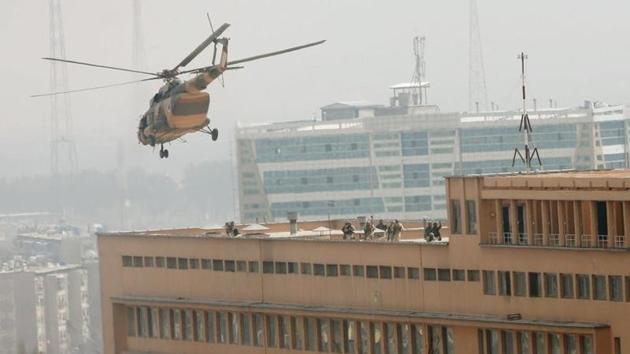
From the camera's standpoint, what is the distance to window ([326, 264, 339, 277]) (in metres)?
118

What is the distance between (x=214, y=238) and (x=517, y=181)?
79.2ft

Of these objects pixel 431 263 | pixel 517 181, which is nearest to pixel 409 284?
pixel 431 263

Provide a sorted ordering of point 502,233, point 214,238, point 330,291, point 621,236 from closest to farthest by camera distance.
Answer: point 621,236 → point 502,233 → point 330,291 → point 214,238

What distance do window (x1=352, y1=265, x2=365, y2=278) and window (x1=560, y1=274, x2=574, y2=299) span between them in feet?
49.3

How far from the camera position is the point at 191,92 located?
10638cm

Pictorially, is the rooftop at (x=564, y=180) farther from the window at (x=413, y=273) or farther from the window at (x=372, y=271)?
the window at (x=372, y=271)

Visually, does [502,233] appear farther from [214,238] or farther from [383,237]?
[214,238]

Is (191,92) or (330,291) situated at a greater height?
(191,92)

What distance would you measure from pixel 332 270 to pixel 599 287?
65.4 ft

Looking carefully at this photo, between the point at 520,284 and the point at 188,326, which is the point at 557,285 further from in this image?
the point at 188,326

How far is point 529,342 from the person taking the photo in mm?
104875

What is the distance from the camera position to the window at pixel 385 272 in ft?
375

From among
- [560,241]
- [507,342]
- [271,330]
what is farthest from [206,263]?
[560,241]

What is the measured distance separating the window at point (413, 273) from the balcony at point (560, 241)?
557cm
